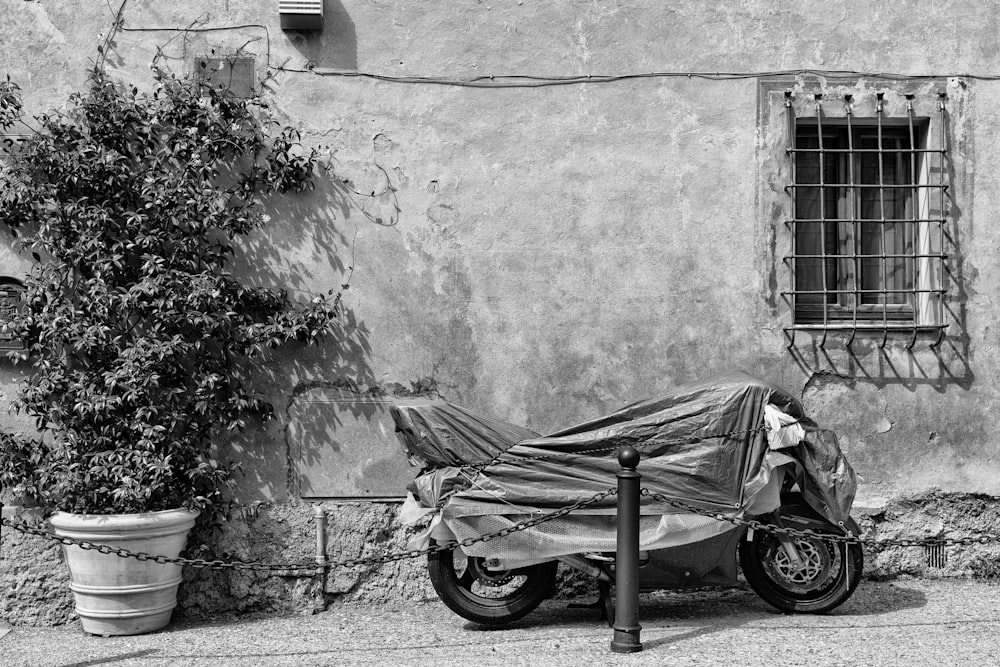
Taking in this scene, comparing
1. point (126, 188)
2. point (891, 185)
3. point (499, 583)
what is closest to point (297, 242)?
point (126, 188)

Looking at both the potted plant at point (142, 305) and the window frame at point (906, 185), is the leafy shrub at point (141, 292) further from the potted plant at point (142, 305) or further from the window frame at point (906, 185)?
the window frame at point (906, 185)

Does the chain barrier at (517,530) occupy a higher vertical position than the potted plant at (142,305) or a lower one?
lower

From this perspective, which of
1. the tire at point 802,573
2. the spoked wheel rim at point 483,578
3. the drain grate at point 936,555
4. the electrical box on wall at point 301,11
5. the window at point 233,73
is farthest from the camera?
the drain grate at point 936,555

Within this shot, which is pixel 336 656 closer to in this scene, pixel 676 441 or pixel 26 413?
pixel 676 441

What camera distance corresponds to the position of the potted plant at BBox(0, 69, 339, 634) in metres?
5.68

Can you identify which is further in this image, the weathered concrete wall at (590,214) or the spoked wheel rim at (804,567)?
the weathered concrete wall at (590,214)

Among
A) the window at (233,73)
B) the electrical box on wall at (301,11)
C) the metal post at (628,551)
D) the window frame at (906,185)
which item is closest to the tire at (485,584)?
the metal post at (628,551)

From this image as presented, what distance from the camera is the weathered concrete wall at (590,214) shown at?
6.24 metres

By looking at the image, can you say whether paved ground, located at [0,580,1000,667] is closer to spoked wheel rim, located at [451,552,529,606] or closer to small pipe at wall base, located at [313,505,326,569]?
spoked wheel rim, located at [451,552,529,606]

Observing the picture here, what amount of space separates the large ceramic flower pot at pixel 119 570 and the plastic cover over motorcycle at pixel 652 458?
1.49 m

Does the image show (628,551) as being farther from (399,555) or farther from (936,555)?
(936,555)

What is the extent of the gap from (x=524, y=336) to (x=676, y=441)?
133 cm

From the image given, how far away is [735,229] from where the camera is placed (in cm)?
634

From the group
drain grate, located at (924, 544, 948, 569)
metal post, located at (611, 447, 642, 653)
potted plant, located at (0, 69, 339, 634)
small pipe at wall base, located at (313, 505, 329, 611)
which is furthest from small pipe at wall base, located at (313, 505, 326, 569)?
drain grate, located at (924, 544, 948, 569)
